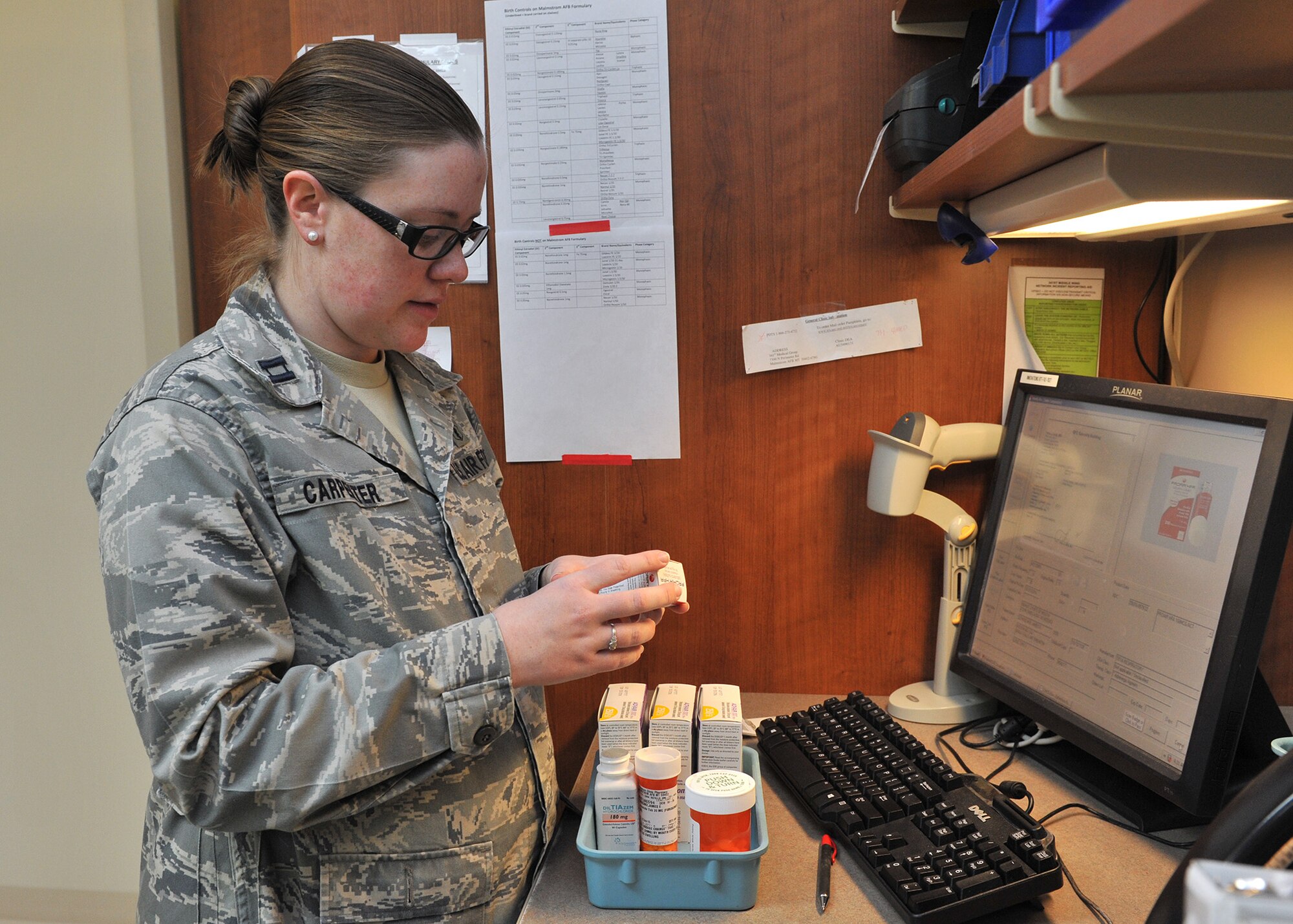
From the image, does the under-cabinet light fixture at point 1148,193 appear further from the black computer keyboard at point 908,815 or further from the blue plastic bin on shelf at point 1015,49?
the black computer keyboard at point 908,815

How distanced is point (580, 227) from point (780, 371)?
1.34ft

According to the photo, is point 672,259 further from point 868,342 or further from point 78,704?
point 78,704

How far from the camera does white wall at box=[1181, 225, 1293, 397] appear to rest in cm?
110

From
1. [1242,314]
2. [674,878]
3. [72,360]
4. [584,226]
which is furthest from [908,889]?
Result: [72,360]

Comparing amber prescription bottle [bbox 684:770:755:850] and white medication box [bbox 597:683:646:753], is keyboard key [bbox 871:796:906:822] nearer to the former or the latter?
amber prescription bottle [bbox 684:770:755:850]

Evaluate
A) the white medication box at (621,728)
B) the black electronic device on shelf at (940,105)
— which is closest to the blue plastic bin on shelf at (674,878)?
the white medication box at (621,728)

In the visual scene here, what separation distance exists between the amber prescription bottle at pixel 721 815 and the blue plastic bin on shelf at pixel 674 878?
0.01 meters

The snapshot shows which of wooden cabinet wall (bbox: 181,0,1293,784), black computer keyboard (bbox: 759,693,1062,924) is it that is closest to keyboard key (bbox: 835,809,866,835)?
black computer keyboard (bbox: 759,693,1062,924)

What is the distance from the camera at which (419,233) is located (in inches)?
36.6

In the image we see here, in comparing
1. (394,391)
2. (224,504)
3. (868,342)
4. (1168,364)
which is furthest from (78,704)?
(1168,364)

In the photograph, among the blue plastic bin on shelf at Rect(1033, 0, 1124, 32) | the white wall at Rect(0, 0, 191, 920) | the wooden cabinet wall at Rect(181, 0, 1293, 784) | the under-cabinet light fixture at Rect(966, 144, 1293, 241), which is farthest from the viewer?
the white wall at Rect(0, 0, 191, 920)

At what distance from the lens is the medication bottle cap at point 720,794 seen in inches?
33.4

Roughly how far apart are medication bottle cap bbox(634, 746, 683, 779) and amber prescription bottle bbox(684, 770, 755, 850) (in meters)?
0.03

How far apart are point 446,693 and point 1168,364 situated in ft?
4.04
